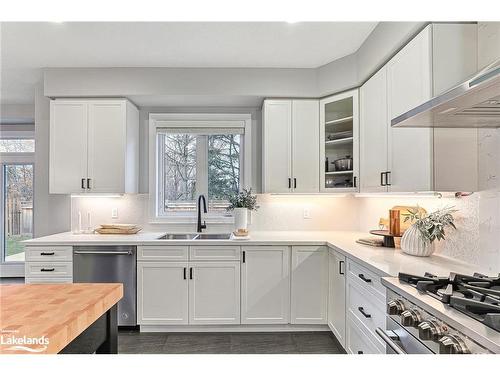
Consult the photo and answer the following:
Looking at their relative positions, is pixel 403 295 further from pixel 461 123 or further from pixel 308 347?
pixel 308 347

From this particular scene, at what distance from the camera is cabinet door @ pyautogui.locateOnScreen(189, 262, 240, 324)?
9.73ft

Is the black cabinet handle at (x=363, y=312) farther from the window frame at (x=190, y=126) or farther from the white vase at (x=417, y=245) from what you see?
the window frame at (x=190, y=126)

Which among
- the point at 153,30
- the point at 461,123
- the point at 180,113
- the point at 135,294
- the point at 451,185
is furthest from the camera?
the point at 180,113

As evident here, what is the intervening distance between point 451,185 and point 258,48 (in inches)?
75.5

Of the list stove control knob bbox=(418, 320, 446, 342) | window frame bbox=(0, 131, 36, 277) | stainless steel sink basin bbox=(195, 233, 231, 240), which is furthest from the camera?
window frame bbox=(0, 131, 36, 277)

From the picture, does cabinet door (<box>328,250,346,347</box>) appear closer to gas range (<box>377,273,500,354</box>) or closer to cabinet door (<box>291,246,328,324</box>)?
cabinet door (<box>291,246,328,324</box>)

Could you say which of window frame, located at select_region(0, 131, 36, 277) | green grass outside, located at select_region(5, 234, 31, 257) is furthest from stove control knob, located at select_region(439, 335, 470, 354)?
green grass outside, located at select_region(5, 234, 31, 257)

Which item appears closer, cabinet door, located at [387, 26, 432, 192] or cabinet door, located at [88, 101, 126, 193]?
cabinet door, located at [387, 26, 432, 192]

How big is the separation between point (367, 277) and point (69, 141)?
10.00 ft

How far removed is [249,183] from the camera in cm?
371

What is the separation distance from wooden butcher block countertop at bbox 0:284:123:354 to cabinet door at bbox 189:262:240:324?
1764 millimetres

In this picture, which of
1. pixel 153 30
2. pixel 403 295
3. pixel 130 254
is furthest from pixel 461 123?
pixel 130 254
